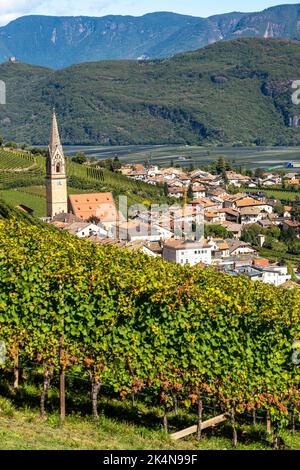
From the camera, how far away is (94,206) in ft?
219

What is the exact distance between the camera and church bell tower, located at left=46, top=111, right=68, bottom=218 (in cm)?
6131

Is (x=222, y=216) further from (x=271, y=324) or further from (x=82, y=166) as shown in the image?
(x=271, y=324)

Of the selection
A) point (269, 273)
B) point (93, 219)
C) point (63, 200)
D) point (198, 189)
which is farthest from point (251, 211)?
point (269, 273)

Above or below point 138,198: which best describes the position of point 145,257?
above

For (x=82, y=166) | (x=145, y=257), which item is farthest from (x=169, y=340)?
(x=82, y=166)

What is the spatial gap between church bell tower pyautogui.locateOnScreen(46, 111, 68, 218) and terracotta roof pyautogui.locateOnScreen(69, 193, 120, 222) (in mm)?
2518

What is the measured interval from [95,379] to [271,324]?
2.98 m

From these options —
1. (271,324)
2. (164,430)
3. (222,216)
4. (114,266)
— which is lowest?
(222,216)

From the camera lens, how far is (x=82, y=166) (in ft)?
302

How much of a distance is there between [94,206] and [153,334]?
54.8m

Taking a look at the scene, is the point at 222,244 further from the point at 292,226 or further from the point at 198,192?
the point at 198,192

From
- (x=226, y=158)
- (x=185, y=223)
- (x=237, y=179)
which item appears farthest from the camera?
(x=226, y=158)

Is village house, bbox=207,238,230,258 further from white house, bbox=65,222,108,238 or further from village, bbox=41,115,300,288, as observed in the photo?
white house, bbox=65,222,108,238

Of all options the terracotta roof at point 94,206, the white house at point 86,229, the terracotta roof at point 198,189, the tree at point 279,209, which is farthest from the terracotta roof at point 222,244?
the terracotta roof at point 198,189
